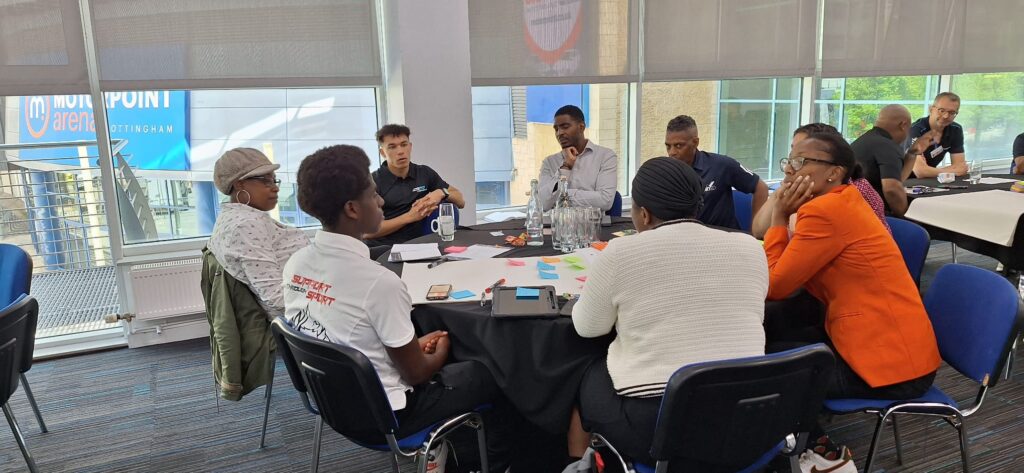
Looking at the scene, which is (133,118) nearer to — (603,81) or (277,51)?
(277,51)

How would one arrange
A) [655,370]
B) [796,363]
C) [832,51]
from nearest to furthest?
[796,363]
[655,370]
[832,51]

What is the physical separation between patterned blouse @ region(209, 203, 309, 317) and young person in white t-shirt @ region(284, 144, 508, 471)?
639mm

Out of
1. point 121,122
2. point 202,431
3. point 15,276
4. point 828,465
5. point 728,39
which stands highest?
point 728,39

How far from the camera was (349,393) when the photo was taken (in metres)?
1.81

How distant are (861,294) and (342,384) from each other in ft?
5.33

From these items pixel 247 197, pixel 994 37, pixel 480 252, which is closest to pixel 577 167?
pixel 480 252

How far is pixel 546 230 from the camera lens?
3.29m

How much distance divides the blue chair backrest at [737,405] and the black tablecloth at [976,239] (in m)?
2.85

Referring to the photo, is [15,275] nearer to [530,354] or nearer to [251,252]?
[251,252]

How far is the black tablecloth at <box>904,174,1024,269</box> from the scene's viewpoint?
3.71 m

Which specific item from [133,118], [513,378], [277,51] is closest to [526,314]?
[513,378]

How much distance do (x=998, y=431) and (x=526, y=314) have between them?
2.27 metres

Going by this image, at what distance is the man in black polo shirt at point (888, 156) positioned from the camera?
404 cm

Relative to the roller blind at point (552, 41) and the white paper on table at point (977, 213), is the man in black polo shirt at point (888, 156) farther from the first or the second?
the roller blind at point (552, 41)
